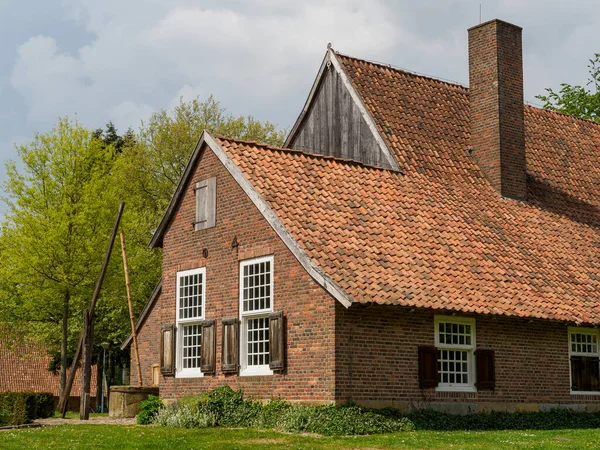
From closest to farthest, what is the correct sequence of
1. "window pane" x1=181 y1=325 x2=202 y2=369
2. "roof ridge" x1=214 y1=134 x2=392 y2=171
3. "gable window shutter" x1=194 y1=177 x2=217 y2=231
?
"roof ridge" x1=214 y1=134 x2=392 y2=171, "gable window shutter" x1=194 y1=177 x2=217 y2=231, "window pane" x1=181 y1=325 x2=202 y2=369

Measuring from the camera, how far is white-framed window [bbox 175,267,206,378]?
23500 millimetres

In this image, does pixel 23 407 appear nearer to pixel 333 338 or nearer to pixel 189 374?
pixel 189 374

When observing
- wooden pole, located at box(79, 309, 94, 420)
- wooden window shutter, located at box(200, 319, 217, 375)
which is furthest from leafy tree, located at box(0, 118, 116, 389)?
wooden window shutter, located at box(200, 319, 217, 375)

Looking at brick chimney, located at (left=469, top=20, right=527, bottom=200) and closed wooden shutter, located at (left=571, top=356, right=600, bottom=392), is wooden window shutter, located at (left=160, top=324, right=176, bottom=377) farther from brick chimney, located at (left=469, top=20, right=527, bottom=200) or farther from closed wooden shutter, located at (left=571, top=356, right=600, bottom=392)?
closed wooden shutter, located at (left=571, top=356, right=600, bottom=392)

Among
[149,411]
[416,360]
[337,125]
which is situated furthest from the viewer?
[337,125]

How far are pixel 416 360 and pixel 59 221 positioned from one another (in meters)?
18.2

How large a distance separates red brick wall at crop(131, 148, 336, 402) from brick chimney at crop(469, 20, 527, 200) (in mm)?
8341

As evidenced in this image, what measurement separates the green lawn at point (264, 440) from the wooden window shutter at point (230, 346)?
2637mm

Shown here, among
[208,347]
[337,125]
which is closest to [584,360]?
[208,347]

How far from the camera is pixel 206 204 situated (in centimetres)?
2355

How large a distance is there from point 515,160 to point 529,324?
631 centimetres

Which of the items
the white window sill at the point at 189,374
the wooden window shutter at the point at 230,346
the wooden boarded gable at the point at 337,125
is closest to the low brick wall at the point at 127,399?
the white window sill at the point at 189,374

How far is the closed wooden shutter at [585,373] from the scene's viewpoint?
922 inches

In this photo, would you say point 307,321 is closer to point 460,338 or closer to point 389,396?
point 389,396
